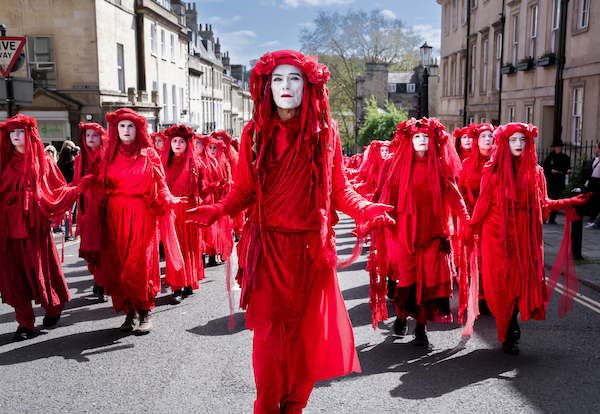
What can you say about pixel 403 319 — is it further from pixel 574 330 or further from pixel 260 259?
pixel 260 259

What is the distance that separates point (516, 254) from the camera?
5.47 metres

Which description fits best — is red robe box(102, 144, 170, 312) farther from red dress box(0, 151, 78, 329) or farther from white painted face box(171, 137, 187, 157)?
white painted face box(171, 137, 187, 157)

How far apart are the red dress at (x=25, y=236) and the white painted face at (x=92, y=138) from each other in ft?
3.01

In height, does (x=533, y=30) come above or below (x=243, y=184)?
above

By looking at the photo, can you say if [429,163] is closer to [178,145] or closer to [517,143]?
[517,143]

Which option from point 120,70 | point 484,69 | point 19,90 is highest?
point 120,70

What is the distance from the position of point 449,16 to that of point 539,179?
30.3 metres

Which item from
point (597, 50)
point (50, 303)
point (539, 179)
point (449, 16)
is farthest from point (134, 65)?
point (539, 179)

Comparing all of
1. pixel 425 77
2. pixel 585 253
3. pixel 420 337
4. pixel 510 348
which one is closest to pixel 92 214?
pixel 420 337

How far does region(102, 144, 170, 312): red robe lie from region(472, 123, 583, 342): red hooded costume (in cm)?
338

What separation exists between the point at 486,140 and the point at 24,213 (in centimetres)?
522

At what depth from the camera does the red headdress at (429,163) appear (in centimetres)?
561

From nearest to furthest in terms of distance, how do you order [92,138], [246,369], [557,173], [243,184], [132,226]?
[243,184]
[246,369]
[132,226]
[92,138]
[557,173]

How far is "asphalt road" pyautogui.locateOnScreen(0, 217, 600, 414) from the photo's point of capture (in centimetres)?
435
